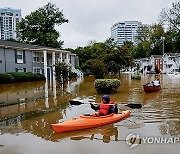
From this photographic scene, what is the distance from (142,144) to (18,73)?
91.7 ft

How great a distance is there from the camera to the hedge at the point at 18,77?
30.9 metres

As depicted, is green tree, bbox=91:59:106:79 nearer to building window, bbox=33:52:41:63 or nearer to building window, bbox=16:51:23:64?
building window, bbox=16:51:23:64

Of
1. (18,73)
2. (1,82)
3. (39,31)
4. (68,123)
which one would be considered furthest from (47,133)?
(39,31)

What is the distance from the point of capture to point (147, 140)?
8.78 m

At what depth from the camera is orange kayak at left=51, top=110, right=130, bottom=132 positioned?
32.0 feet

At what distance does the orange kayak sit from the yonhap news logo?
1.53 m

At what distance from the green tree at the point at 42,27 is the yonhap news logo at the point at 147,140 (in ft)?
165

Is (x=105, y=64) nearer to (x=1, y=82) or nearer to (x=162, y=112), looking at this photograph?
(x=1, y=82)

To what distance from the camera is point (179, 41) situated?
6912cm

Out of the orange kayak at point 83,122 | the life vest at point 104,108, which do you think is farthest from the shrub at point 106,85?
the orange kayak at point 83,122

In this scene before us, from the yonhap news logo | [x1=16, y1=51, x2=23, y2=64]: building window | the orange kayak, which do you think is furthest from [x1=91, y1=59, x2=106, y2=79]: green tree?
the yonhap news logo

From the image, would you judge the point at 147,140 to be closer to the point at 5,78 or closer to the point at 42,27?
the point at 5,78

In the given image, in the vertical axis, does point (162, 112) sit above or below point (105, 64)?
below

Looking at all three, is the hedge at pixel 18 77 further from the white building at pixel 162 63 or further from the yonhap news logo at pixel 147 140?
the white building at pixel 162 63
